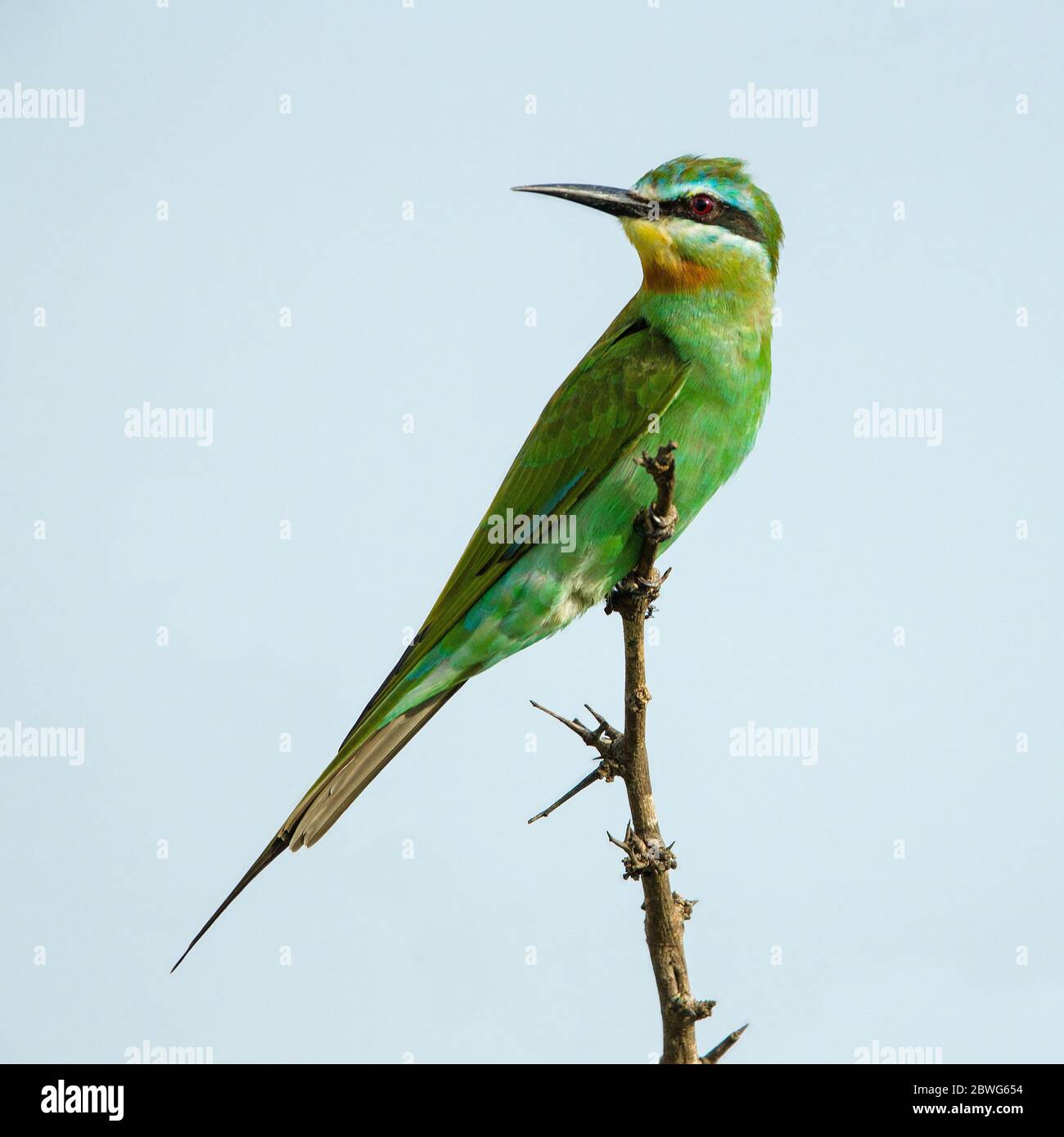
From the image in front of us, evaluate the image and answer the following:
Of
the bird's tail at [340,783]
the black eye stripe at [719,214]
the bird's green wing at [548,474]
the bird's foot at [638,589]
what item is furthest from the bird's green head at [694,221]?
the bird's tail at [340,783]

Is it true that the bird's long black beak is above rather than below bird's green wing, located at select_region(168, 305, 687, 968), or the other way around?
above

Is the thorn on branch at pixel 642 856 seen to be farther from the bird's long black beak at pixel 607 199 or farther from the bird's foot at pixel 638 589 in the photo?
the bird's long black beak at pixel 607 199

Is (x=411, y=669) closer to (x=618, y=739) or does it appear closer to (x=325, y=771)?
(x=325, y=771)

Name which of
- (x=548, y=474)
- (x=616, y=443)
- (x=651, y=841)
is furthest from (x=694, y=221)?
(x=651, y=841)

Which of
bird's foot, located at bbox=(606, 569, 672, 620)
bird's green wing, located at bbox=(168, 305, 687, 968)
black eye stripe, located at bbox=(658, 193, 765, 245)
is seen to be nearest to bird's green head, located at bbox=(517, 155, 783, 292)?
black eye stripe, located at bbox=(658, 193, 765, 245)

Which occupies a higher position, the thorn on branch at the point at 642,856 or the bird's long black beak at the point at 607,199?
the bird's long black beak at the point at 607,199

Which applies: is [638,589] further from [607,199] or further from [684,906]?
[607,199]

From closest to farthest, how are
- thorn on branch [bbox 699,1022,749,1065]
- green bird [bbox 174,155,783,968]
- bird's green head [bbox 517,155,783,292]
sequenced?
thorn on branch [bbox 699,1022,749,1065] → green bird [bbox 174,155,783,968] → bird's green head [bbox 517,155,783,292]

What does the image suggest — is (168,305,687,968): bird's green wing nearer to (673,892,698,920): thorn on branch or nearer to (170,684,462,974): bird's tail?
(170,684,462,974): bird's tail

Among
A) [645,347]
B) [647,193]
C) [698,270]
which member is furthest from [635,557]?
[647,193]
